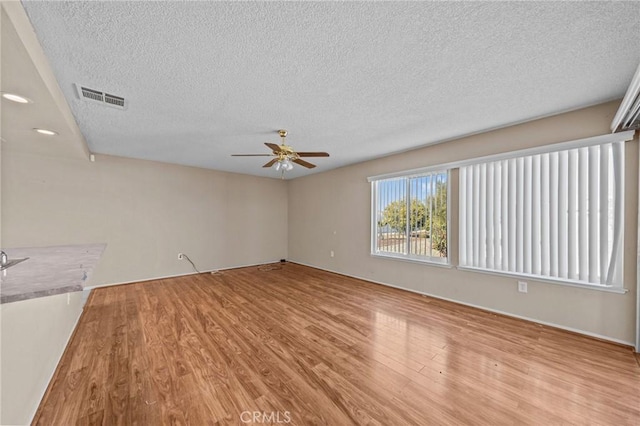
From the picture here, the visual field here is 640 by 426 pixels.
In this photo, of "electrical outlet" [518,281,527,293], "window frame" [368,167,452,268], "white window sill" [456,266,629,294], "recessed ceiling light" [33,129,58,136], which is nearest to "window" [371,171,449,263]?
"window frame" [368,167,452,268]

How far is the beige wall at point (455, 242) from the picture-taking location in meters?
2.29

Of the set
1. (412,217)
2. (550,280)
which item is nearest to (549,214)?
(550,280)

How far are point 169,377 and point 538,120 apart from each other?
4525 mm

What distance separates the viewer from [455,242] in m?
3.47

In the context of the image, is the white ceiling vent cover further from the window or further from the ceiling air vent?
the ceiling air vent

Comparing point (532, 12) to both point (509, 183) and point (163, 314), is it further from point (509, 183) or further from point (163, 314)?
point (163, 314)

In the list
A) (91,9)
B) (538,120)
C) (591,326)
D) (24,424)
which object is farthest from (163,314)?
(538,120)

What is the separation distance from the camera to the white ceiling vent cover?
81.4 inches

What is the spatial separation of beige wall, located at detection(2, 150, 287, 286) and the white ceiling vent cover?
8.41 feet

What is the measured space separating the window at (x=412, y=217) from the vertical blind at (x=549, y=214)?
0.32 metres

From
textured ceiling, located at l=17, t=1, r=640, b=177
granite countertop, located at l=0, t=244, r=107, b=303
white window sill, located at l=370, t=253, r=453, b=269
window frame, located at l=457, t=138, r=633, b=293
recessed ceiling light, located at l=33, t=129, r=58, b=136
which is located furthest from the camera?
white window sill, located at l=370, t=253, r=453, b=269

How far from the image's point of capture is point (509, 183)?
2.96 meters

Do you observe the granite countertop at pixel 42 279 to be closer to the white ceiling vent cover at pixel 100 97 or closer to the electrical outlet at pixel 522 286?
the white ceiling vent cover at pixel 100 97

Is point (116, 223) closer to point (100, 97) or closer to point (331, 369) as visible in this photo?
point (100, 97)
